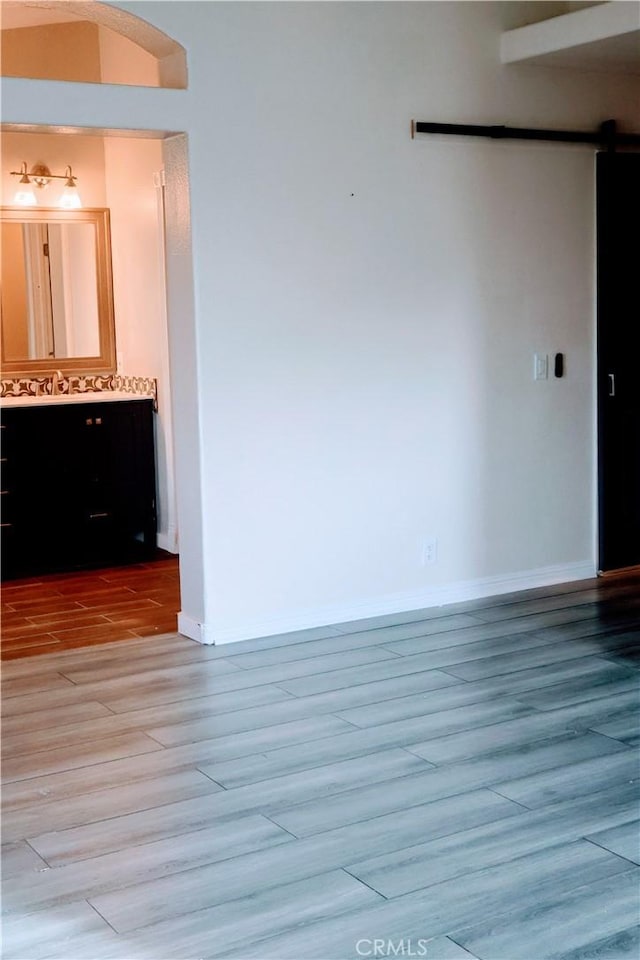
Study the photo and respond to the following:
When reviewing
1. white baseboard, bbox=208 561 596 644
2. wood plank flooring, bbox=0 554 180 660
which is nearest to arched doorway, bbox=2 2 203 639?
white baseboard, bbox=208 561 596 644

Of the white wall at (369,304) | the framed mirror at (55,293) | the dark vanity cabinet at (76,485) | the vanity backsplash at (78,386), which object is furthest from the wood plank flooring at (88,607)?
the framed mirror at (55,293)

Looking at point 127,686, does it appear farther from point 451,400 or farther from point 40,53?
point 40,53

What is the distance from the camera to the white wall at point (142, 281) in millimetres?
6719

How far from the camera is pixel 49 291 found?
23.0 ft

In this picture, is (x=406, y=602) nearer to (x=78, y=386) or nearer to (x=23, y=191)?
(x=78, y=386)

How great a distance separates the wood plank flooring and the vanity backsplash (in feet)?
3.53

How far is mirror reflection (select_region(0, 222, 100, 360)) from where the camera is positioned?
271 inches

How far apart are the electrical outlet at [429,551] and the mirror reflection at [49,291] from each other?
9.39 ft

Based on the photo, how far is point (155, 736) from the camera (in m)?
3.86

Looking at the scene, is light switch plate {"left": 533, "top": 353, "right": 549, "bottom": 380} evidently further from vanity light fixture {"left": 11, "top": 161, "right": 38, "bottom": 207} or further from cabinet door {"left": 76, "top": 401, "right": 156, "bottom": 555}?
vanity light fixture {"left": 11, "top": 161, "right": 38, "bottom": 207}

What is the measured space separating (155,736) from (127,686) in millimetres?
556

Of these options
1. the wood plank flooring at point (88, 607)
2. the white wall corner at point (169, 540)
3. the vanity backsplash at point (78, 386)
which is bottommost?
the wood plank flooring at point (88, 607)

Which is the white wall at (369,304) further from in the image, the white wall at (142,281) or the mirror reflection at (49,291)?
the mirror reflection at (49,291)

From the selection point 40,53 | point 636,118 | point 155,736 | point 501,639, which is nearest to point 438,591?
point 501,639
